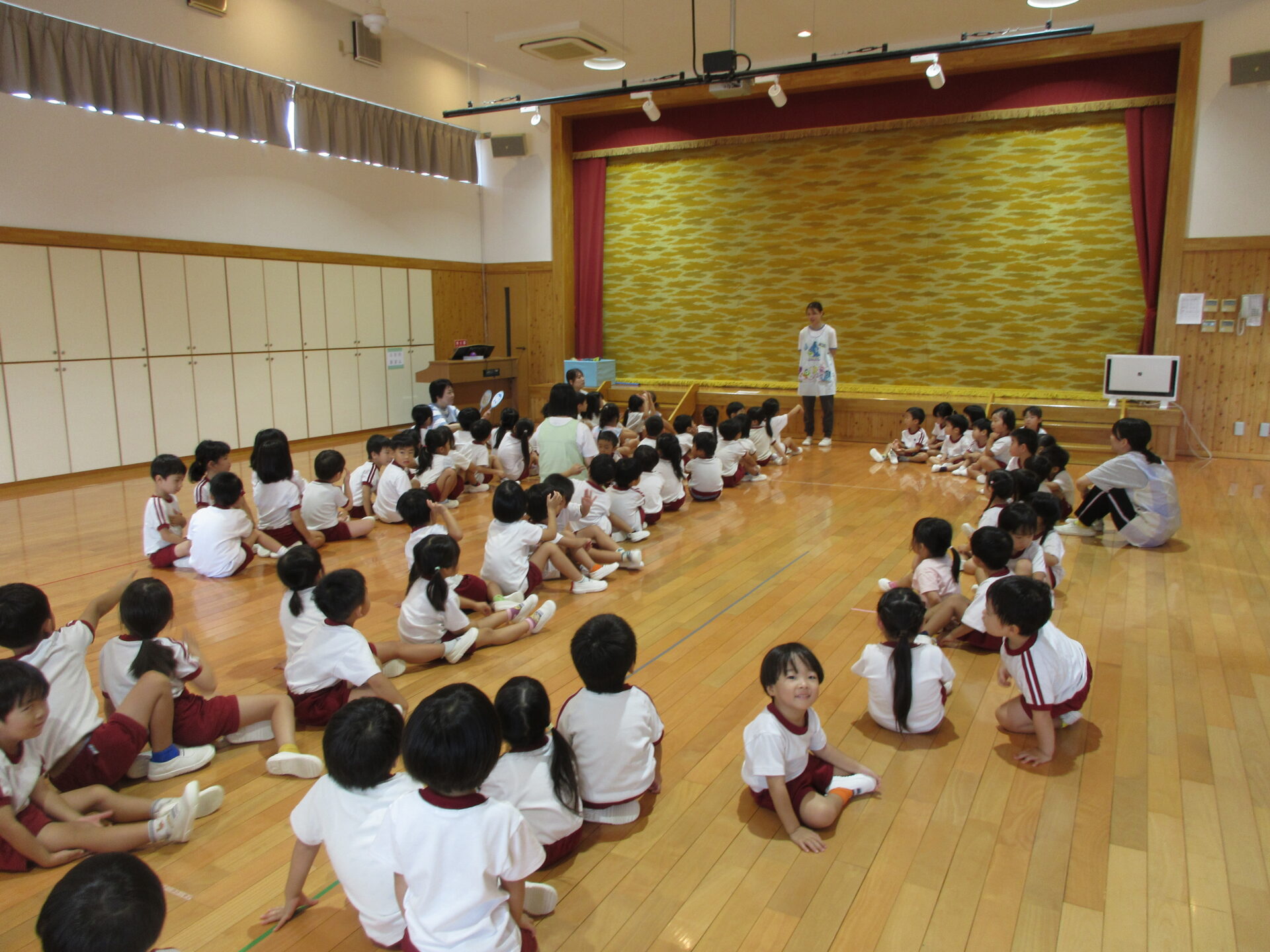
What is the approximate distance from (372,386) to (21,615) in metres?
8.61

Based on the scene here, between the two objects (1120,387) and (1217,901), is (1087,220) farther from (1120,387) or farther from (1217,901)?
(1217,901)

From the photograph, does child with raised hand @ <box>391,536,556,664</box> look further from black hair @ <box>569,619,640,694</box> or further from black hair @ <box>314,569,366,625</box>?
black hair @ <box>569,619,640,694</box>

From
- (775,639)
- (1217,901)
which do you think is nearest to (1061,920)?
(1217,901)

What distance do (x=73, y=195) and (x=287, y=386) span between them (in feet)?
8.94

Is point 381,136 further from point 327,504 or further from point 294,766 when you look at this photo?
point 294,766

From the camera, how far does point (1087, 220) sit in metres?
8.96

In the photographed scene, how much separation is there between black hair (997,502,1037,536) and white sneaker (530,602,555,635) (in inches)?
78.8

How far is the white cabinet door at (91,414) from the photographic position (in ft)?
25.0

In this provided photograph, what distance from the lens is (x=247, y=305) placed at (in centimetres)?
899

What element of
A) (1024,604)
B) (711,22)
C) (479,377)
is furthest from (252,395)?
(1024,604)

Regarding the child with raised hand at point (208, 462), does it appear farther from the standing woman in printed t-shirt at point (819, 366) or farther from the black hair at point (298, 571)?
the standing woman in printed t-shirt at point (819, 366)

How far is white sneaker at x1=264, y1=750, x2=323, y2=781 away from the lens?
2.63 metres

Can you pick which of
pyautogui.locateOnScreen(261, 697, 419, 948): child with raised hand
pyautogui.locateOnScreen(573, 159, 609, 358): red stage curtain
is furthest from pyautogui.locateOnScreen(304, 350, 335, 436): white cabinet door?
pyautogui.locateOnScreen(261, 697, 419, 948): child with raised hand

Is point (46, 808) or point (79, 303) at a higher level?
point (79, 303)
